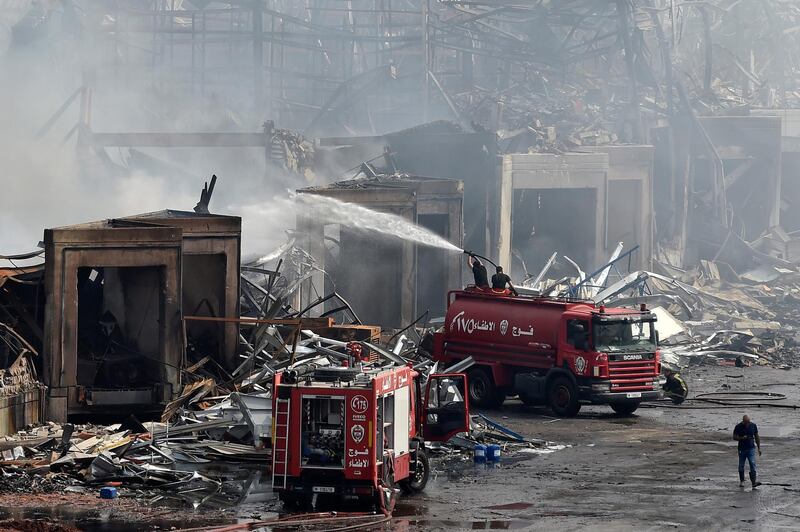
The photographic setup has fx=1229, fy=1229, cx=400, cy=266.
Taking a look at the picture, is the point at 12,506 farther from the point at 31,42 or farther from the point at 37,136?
the point at 31,42

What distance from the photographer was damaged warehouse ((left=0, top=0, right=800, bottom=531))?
1706cm

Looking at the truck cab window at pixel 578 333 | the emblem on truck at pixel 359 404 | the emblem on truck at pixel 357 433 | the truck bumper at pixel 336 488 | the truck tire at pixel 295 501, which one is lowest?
the truck tire at pixel 295 501

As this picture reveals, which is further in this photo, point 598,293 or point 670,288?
point 670,288

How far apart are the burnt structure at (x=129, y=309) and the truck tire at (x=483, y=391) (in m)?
5.56

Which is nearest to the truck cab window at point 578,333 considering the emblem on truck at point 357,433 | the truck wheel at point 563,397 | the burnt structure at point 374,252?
the truck wheel at point 563,397

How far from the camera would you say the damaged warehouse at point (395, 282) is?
17062 millimetres

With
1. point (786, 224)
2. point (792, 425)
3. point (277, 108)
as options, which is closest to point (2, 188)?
point (277, 108)

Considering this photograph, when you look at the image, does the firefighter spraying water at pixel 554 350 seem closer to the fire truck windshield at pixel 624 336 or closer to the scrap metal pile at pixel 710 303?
the fire truck windshield at pixel 624 336

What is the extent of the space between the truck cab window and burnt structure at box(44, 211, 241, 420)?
694 centimetres

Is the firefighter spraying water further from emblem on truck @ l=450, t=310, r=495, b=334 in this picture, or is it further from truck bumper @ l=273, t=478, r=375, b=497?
truck bumper @ l=273, t=478, r=375, b=497

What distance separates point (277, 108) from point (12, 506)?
56229 mm

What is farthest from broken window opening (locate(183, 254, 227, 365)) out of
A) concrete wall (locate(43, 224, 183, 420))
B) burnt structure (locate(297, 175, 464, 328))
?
burnt structure (locate(297, 175, 464, 328))

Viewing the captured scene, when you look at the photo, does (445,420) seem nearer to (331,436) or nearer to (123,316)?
(331,436)

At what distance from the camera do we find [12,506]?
16094 mm
